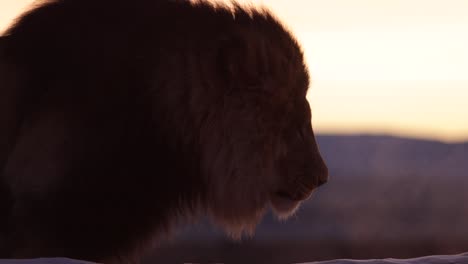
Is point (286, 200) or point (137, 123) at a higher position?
point (137, 123)

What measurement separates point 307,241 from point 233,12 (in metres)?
29.5

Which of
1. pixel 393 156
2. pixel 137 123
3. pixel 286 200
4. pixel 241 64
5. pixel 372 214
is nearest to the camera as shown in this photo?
pixel 137 123

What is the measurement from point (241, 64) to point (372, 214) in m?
34.5

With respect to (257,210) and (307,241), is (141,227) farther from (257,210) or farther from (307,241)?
(307,241)

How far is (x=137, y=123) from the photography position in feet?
14.1

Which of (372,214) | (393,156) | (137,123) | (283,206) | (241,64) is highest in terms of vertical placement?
(393,156)

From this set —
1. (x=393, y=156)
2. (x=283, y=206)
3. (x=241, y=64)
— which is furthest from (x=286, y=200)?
(x=393, y=156)

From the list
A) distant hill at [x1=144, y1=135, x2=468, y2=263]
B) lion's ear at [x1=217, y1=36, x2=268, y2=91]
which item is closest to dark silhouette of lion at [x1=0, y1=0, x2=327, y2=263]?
lion's ear at [x1=217, y1=36, x2=268, y2=91]

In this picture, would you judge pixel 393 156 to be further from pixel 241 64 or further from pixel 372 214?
pixel 241 64

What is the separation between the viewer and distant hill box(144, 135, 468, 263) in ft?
101

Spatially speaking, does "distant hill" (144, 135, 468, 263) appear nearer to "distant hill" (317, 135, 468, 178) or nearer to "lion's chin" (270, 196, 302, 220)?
"distant hill" (317, 135, 468, 178)

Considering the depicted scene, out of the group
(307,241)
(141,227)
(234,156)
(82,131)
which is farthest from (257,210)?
(307,241)

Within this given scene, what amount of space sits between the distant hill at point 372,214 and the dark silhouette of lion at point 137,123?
72.9 feet

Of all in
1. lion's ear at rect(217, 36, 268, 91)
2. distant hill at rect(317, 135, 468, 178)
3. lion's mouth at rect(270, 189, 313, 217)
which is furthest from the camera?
distant hill at rect(317, 135, 468, 178)
